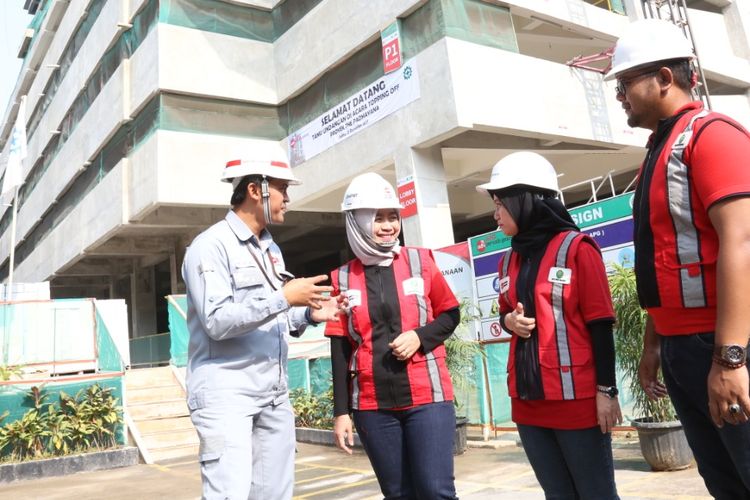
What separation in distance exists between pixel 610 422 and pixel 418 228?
1144 centimetres

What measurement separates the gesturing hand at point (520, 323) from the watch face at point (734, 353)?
32.2 inches

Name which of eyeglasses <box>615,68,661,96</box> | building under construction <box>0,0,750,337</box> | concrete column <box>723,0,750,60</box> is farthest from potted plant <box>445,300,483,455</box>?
concrete column <box>723,0,750,60</box>

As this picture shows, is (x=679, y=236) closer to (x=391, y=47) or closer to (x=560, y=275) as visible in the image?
(x=560, y=275)

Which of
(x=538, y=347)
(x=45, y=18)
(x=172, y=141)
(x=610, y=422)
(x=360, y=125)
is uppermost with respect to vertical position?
(x=45, y=18)

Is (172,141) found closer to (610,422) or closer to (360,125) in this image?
(360,125)

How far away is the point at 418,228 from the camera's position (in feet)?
44.7

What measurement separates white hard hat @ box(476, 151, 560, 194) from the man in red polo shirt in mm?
458

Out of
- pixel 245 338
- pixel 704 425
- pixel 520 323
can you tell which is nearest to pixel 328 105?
pixel 245 338

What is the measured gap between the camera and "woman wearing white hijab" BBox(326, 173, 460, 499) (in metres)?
2.69

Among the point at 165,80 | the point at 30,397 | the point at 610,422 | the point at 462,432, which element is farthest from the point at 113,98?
the point at 610,422

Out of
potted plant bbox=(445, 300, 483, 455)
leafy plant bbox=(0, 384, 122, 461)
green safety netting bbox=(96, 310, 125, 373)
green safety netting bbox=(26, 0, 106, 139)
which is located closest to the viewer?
potted plant bbox=(445, 300, 483, 455)

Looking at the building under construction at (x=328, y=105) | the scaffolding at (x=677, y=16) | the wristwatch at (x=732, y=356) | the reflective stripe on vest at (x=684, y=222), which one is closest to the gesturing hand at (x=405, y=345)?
the reflective stripe on vest at (x=684, y=222)

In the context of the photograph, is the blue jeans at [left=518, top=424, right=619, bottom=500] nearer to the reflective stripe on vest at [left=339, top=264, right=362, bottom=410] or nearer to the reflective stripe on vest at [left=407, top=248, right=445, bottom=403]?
the reflective stripe on vest at [left=407, top=248, right=445, bottom=403]

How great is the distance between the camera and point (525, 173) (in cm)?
253
